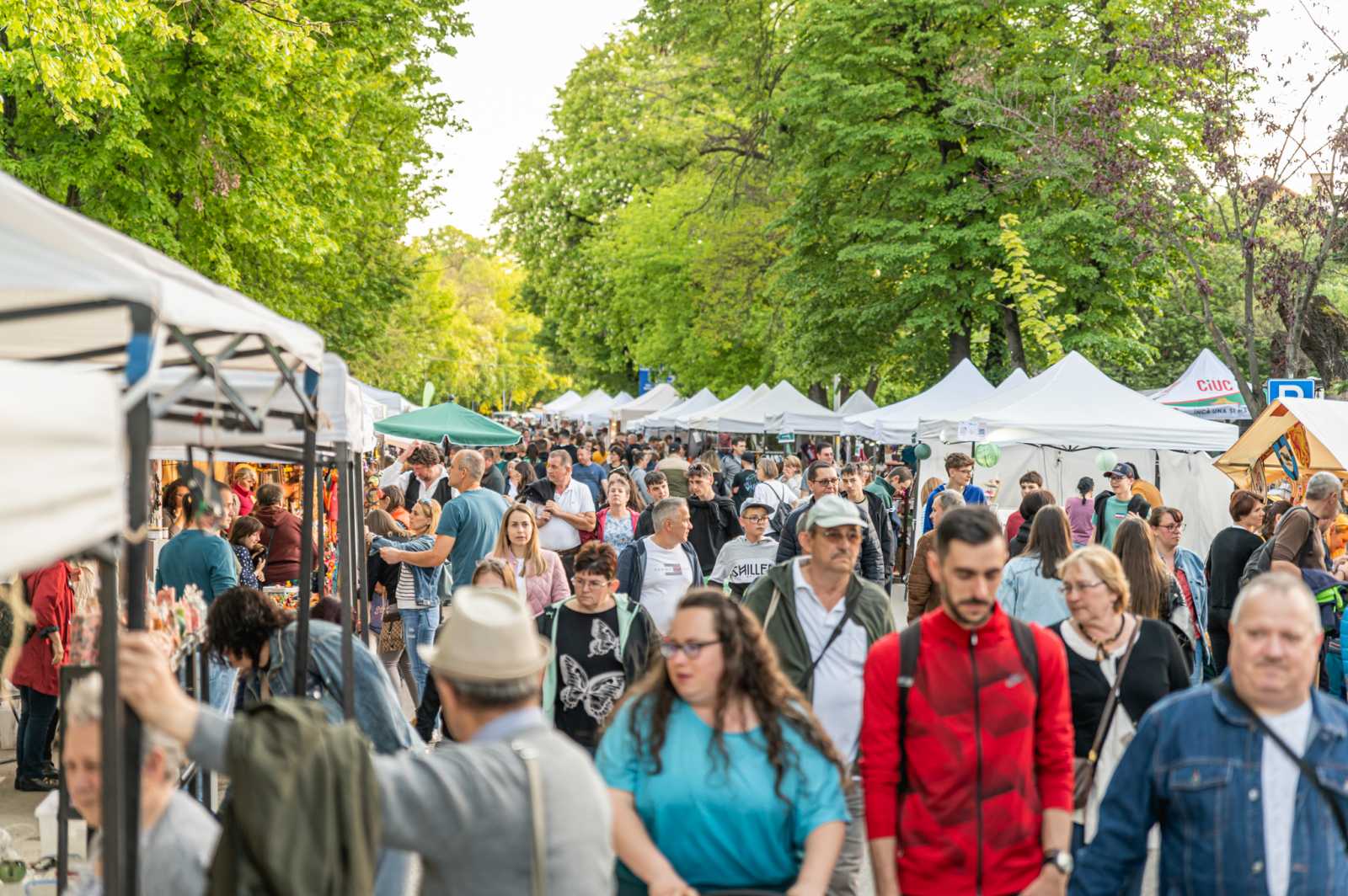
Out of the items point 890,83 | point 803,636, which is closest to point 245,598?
point 803,636

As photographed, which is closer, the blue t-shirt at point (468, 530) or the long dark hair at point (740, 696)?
the long dark hair at point (740, 696)

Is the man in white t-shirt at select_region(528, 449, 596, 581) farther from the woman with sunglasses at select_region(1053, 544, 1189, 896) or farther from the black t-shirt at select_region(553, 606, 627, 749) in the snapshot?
the woman with sunglasses at select_region(1053, 544, 1189, 896)

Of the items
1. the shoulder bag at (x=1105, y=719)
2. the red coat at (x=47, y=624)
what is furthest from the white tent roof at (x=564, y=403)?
the shoulder bag at (x=1105, y=719)

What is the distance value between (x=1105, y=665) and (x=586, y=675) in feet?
7.23

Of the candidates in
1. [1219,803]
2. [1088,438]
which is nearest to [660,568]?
[1219,803]

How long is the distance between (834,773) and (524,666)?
49.4 inches

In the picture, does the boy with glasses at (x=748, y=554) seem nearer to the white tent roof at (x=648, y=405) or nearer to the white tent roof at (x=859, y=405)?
the white tent roof at (x=859, y=405)

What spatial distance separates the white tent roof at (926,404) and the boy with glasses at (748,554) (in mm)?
14188

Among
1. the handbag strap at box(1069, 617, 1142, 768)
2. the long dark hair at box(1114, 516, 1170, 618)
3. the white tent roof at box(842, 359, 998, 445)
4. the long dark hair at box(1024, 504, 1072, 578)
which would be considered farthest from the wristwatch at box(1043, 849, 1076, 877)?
the white tent roof at box(842, 359, 998, 445)

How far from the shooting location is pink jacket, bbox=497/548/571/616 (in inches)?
358

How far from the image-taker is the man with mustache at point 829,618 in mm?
5367

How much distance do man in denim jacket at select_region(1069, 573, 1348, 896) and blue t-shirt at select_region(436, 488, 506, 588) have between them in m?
6.92

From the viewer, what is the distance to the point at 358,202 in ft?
85.9

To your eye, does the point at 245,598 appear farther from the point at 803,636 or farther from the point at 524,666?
the point at 524,666
